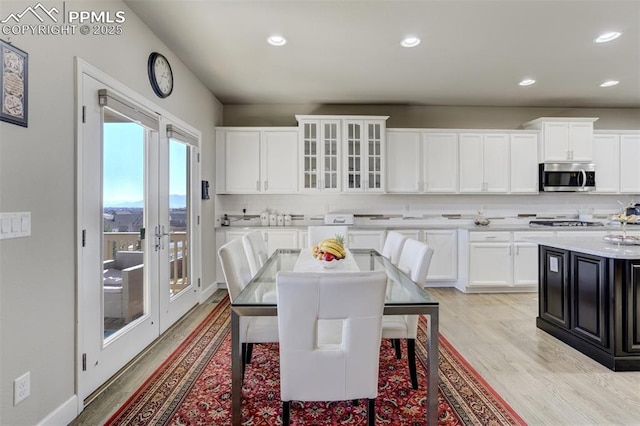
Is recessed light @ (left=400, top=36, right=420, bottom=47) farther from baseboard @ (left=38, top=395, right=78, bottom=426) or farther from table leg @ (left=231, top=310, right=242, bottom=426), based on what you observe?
baseboard @ (left=38, top=395, right=78, bottom=426)

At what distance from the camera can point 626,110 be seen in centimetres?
525

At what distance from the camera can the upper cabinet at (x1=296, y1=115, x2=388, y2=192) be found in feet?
15.5

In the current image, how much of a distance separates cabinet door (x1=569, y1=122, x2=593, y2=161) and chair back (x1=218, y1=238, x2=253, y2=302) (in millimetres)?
4966

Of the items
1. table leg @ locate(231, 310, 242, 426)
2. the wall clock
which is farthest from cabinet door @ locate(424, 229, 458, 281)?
the wall clock

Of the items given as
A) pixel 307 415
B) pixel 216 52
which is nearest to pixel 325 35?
pixel 216 52

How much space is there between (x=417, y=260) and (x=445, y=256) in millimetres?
2687

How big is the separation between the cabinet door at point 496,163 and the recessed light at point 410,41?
92.4 inches

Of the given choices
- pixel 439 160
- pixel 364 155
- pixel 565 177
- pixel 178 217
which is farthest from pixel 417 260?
pixel 565 177

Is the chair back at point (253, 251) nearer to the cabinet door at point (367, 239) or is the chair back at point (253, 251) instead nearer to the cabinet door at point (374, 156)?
the cabinet door at point (367, 239)

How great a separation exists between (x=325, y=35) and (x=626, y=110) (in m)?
5.39

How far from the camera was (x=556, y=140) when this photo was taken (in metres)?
4.74

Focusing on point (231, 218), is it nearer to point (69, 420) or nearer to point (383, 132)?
point (383, 132)

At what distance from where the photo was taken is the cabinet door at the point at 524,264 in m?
4.49

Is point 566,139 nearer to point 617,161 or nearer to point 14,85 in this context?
point 617,161
